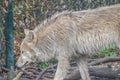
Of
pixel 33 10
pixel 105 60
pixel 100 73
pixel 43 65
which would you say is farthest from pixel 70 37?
pixel 43 65

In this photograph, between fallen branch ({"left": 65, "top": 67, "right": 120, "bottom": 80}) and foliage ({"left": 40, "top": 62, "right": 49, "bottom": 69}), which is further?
foliage ({"left": 40, "top": 62, "right": 49, "bottom": 69})

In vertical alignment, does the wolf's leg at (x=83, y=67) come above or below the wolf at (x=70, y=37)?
below

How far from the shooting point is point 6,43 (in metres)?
9.61

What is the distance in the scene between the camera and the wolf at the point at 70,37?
28.2ft

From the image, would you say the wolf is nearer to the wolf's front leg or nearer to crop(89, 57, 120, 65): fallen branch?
the wolf's front leg

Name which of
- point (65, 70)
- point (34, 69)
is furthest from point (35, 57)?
point (34, 69)

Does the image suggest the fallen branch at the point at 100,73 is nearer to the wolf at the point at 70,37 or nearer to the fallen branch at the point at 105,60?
the wolf at the point at 70,37

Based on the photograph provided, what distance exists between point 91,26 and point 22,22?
7.49 ft

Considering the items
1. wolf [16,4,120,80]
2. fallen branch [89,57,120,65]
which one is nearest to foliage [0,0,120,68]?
wolf [16,4,120,80]

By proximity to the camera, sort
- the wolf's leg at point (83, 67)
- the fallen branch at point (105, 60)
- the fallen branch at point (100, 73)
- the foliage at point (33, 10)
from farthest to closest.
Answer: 1. the foliage at point (33, 10)
2. the fallen branch at point (105, 60)
3. the fallen branch at point (100, 73)
4. the wolf's leg at point (83, 67)

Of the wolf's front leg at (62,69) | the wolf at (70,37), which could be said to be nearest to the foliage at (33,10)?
the wolf at (70,37)

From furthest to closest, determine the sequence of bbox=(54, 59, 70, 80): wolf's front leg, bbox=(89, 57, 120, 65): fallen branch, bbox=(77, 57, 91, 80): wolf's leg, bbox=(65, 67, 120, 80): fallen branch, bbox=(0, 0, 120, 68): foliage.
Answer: bbox=(0, 0, 120, 68): foliage < bbox=(89, 57, 120, 65): fallen branch < bbox=(65, 67, 120, 80): fallen branch < bbox=(77, 57, 91, 80): wolf's leg < bbox=(54, 59, 70, 80): wolf's front leg

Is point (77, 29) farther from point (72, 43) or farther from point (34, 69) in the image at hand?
→ point (34, 69)

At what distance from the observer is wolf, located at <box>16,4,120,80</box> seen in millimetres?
8586
